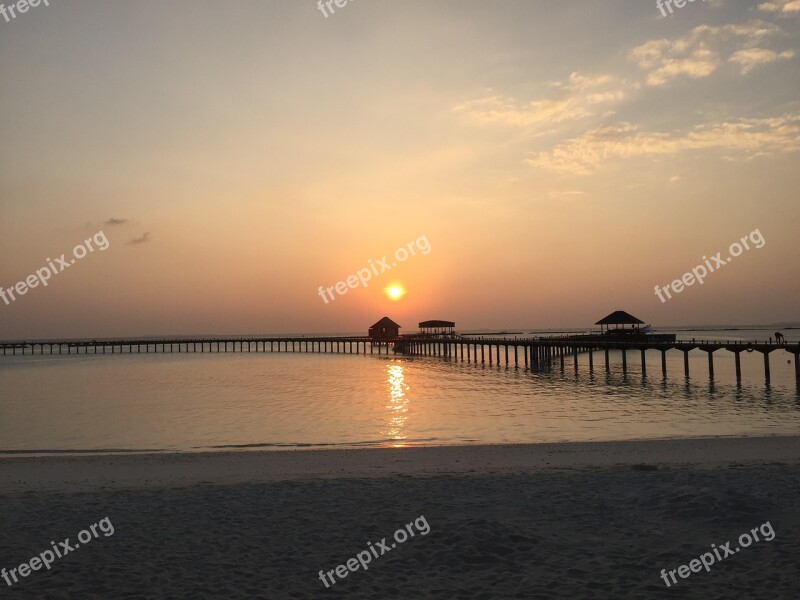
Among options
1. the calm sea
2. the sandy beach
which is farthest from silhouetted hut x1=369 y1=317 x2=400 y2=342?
the sandy beach

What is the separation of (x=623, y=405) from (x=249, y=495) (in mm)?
20941

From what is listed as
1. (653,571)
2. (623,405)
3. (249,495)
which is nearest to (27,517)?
(249,495)

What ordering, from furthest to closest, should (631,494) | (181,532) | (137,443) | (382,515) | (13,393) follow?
(13,393), (137,443), (631,494), (382,515), (181,532)

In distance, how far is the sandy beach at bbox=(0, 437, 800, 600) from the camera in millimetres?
6727

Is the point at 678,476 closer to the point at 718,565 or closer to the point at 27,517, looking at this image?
the point at 718,565

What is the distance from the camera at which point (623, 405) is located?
27.2m
